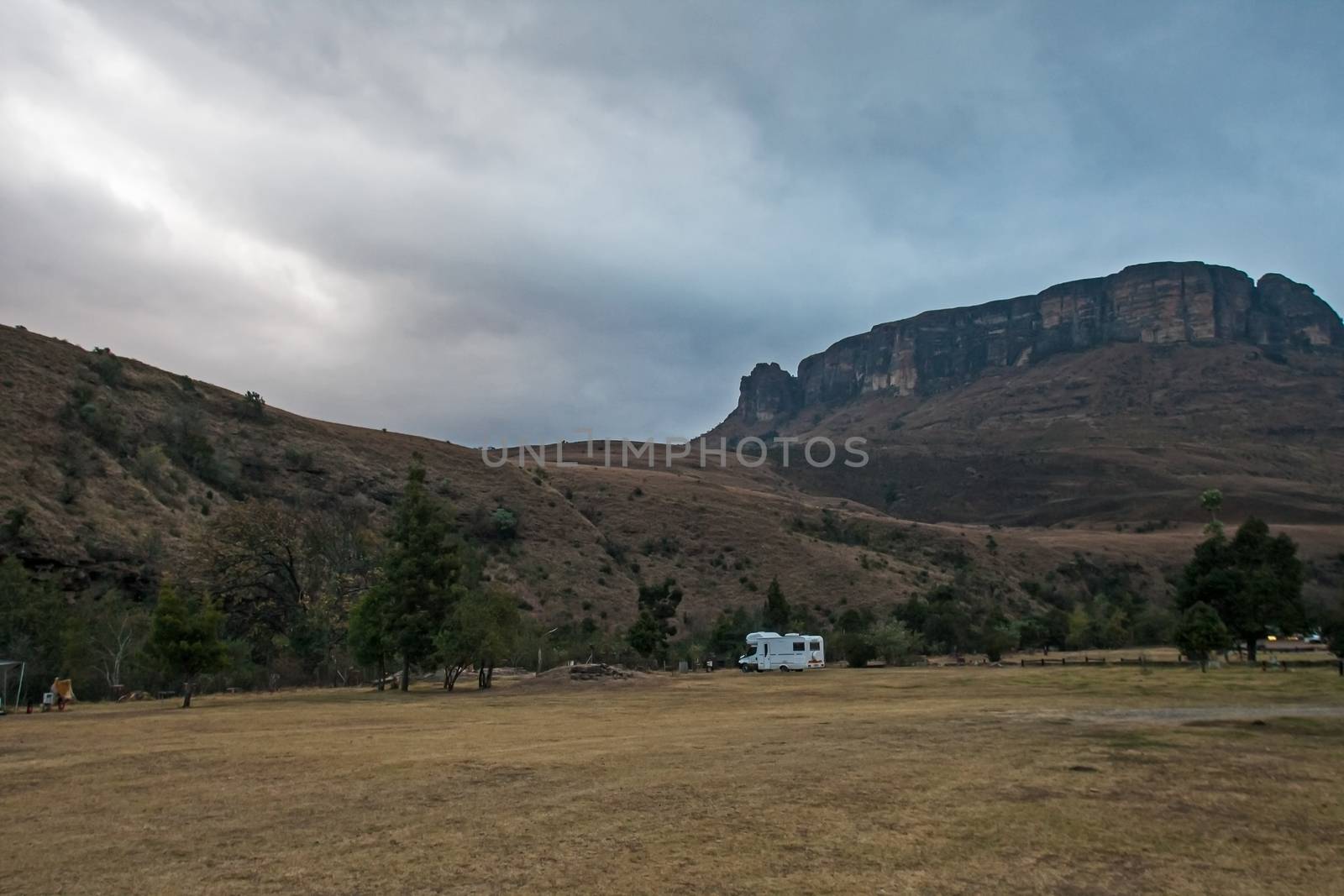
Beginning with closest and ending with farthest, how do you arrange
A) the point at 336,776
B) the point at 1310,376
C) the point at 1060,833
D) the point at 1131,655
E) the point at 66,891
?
the point at 66,891
the point at 1060,833
the point at 336,776
the point at 1131,655
the point at 1310,376

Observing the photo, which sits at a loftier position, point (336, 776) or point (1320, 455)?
point (1320, 455)

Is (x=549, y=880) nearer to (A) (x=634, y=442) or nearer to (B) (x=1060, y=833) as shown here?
(B) (x=1060, y=833)

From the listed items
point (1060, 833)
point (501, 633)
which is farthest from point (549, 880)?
point (501, 633)

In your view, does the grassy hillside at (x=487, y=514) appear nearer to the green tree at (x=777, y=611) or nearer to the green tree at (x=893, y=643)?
the green tree at (x=777, y=611)

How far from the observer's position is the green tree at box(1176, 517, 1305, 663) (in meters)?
49.9

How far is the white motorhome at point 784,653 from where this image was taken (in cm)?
5072

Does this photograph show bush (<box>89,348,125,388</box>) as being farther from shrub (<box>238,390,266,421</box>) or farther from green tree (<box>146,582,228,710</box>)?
green tree (<box>146,582,228,710</box>)

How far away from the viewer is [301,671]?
146ft

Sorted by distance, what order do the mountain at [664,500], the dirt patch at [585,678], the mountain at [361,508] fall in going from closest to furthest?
the dirt patch at [585,678] → the mountain at [361,508] → the mountain at [664,500]

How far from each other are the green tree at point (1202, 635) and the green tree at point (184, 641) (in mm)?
41261

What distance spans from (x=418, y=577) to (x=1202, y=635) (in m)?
36.4

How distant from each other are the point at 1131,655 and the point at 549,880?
5953 cm

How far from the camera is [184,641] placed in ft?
99.3

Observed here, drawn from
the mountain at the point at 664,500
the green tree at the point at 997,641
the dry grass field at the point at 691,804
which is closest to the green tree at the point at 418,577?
the dry grass field at the point at 691,804
